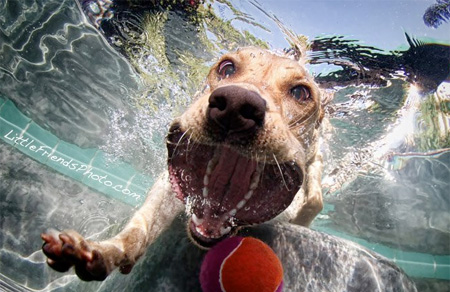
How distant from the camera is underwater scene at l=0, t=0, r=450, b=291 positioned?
279cm

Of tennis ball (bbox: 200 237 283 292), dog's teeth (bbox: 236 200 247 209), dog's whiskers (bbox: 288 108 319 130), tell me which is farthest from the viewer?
dog's whiskers (bbox: 288 108 319 130)

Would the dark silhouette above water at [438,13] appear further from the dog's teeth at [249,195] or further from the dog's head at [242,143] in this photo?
the dog's teeth at [249,195]

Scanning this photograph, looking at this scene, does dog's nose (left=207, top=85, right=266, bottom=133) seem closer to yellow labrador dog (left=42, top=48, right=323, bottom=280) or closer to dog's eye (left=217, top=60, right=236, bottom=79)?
yellow labrador dog (left=42, top=48, right=323, bottom=280)

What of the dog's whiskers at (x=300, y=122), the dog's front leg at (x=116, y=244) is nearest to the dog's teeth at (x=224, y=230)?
the dog's front leg at (x=116, y=244)

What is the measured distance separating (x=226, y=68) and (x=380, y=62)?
4545 millimetres

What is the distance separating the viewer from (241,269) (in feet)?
5.84

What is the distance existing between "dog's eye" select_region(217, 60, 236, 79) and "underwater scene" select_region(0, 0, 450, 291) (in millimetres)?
1673

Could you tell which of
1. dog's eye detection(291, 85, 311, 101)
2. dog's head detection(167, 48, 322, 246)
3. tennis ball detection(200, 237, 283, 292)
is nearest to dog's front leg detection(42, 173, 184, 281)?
dog's head detection(167, 48, 322, 246)

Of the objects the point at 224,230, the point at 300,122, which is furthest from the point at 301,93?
the point at 224,230

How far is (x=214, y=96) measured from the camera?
6.17ft

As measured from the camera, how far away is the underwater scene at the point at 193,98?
279 cm

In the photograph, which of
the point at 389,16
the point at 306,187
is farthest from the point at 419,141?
the point at 306,187

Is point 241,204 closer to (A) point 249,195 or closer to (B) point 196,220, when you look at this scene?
(A) point 249,195

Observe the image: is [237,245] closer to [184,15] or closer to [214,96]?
[214,96]
